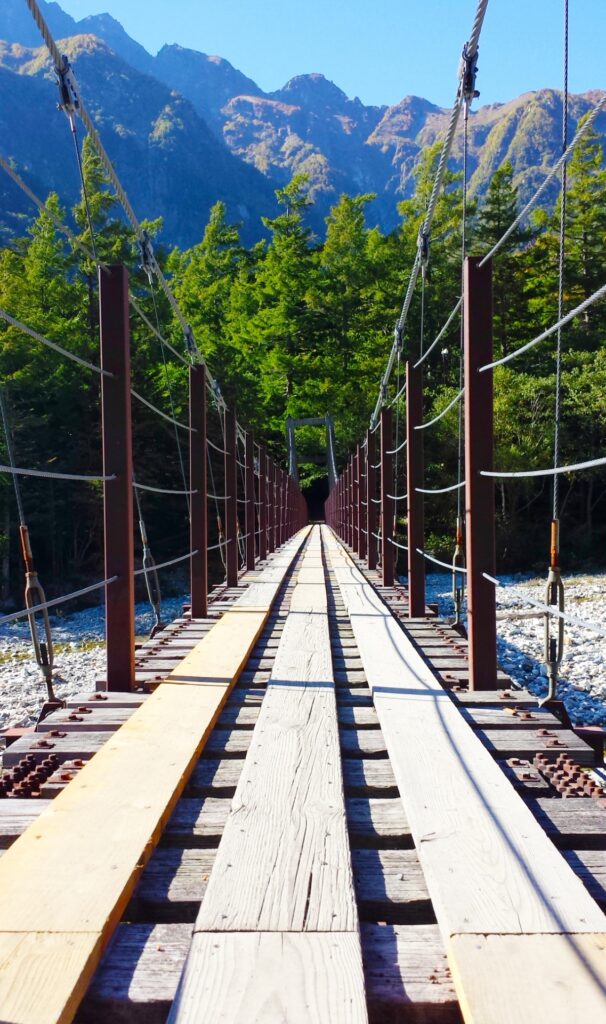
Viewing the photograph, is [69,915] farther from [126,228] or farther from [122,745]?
[126,228]

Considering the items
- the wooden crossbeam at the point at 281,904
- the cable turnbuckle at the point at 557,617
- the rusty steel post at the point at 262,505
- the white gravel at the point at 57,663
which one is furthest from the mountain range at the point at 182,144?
the wooden crossbeam at the point at 281,904

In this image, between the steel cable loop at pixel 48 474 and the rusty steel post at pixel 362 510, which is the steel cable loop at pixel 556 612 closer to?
the steel cable loop at pixel 48 474

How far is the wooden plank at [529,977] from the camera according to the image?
73 cm

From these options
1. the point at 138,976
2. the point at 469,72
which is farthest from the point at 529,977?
the point at 469,72

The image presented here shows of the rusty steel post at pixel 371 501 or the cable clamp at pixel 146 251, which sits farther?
the rusty steel post at pixel 371 501

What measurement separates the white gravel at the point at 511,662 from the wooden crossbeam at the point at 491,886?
5.55ft

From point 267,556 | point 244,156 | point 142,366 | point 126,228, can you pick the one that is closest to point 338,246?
point 126,228

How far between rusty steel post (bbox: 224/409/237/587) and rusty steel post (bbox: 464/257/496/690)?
273cm

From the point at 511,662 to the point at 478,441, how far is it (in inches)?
212

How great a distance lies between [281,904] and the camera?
3.01 feet

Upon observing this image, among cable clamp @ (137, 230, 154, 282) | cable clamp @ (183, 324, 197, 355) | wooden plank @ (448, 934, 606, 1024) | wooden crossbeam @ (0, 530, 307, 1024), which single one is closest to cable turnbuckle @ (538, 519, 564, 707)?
wooden crossbeam @ (0, 530, 307, 1024)

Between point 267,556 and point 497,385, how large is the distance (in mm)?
13697

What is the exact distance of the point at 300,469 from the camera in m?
33.0

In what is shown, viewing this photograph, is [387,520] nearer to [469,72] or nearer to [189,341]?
[189,341]
